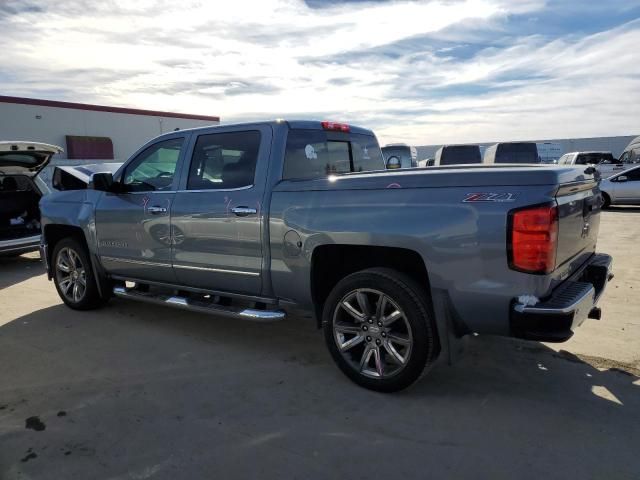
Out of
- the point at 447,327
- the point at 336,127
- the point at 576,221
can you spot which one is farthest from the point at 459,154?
the point at 447,327

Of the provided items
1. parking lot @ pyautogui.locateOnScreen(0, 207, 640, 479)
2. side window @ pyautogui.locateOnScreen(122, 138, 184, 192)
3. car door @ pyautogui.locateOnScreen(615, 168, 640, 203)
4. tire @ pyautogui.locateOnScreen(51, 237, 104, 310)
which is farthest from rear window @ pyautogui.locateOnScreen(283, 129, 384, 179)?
car door @ pyautogui.locateOnScreen(615, 168, 640, 203)

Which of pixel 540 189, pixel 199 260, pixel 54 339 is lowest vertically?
pixel 54 339

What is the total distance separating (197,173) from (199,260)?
79cm

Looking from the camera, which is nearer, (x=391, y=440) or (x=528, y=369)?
(x=391, y=440)

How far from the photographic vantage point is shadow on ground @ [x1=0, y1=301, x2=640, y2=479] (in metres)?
2.84

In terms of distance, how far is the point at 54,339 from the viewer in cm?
497

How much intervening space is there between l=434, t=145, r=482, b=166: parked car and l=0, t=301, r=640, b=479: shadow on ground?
41.3ft

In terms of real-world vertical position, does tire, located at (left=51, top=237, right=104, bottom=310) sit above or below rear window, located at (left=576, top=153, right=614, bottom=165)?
below

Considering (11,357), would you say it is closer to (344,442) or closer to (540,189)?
(344,442)

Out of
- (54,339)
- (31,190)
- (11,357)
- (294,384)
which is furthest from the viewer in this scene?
(31,190)

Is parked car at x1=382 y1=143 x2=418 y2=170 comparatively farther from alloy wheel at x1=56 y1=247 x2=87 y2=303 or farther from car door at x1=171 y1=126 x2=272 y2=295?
car door at x1=171 y1=126 x2=272 y2=295

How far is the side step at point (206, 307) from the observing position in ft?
13.4

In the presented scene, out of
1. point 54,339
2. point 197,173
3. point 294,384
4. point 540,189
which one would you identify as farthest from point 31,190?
point 540,189

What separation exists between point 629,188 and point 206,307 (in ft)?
47.8
